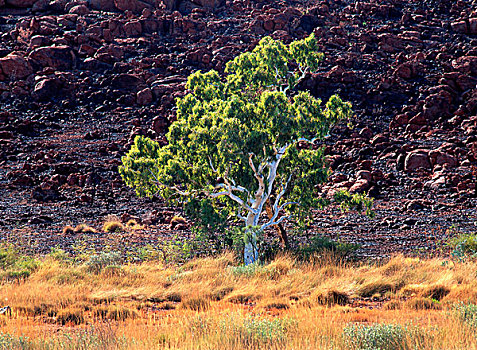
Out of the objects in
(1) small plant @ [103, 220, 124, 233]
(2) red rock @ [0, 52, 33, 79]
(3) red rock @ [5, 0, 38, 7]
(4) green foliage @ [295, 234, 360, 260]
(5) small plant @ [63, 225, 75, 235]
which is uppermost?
(3) red rock @ [5, 0, 38, 7]

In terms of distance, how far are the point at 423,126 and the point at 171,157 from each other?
77.7 feet

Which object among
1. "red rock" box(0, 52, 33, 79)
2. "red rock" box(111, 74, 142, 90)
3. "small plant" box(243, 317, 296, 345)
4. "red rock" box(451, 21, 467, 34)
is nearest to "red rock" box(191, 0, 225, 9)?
"red rock" box(111, 74, 142, 90)

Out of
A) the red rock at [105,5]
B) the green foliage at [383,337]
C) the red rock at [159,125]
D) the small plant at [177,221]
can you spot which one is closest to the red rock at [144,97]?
the red rock at [159,125]

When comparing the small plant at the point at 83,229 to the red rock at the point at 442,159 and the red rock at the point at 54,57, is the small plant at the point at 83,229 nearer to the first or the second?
the red rock at the point at 442,159

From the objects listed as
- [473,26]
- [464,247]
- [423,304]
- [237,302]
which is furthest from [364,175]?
[473,26]

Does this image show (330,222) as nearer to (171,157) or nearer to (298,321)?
(171,157)

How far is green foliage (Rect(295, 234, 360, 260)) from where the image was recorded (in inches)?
500

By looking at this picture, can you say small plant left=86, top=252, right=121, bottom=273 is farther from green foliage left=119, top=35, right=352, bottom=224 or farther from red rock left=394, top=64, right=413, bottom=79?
red rock left=394, top=64, right=413, bottom=79

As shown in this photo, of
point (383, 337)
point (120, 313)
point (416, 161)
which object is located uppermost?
point (383, 337)

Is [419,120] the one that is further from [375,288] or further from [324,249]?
[375,288]

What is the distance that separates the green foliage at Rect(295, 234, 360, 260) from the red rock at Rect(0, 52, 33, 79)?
3551 centimetres

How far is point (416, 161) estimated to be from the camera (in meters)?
26.1

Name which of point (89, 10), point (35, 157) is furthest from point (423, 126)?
point (89, 10)

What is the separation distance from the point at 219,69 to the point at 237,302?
34809 mm
